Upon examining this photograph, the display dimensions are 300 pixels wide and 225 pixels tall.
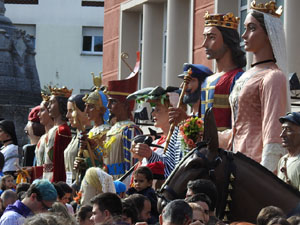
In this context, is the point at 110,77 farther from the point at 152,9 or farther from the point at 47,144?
the point at 47,144

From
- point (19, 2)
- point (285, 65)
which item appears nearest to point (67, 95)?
point (285, 65)

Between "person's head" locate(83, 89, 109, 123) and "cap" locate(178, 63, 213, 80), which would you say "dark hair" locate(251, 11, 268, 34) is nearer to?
"cap" locate(178, 63, 213, 80)

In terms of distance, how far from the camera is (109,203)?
6656 mm

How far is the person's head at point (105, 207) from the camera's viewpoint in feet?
21.7

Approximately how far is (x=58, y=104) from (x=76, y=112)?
869 mm

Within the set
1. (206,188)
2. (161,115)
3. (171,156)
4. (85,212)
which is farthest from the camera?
(161,115)

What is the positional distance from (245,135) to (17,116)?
39.8 ft

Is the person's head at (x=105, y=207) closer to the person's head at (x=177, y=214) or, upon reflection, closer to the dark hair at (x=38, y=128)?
the person's head at (x=177, y=214)

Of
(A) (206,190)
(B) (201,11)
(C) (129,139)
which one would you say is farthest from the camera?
(B) (201,11)

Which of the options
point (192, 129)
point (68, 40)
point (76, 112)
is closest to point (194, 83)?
point (192, 129)

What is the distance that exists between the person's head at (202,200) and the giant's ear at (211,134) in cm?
60

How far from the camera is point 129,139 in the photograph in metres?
11.4

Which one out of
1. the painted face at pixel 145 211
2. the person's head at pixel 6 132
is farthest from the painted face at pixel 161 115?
the person's head at pixel 6 132

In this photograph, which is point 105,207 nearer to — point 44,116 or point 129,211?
point 129,211
